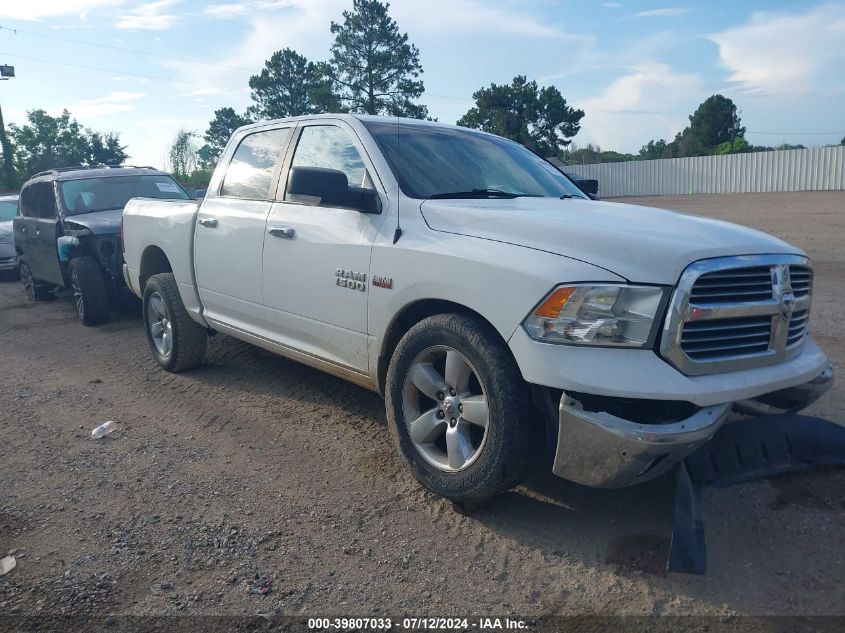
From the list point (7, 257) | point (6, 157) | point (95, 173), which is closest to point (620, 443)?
point (95, 173)

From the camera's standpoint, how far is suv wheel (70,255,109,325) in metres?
8.19

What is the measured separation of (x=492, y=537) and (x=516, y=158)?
8.53 ft

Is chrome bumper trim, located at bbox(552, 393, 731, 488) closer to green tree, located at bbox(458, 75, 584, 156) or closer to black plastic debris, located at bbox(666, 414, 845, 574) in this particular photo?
black plastic debris, located at bbox(666, 414, 845, 574)

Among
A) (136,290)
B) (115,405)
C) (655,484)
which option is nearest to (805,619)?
(655,484)

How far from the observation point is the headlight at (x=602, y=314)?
9.33 ft

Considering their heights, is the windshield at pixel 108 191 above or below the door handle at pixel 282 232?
above

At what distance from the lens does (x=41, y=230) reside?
939 cm

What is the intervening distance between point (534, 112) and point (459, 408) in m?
52.3

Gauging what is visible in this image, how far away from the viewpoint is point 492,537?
3.25m

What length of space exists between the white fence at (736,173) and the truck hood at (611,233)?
42510 millimetres

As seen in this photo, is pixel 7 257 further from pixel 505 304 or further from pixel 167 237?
pixel 505 304

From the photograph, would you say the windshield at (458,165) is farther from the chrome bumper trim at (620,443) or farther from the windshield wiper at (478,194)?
the chrome bumper trim at (620,443)

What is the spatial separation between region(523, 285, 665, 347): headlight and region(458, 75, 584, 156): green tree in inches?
1878

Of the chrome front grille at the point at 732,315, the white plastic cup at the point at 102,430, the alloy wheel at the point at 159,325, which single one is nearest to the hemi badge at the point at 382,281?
the chrome front grille at the point at 732,315
